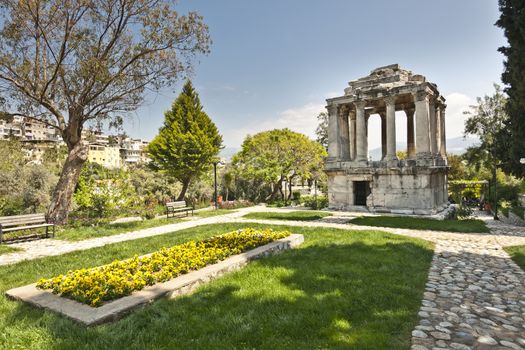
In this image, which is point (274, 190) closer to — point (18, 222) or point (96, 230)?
point (96, 230)

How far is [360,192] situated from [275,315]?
57.1 ft

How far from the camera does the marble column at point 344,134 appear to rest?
21578mm

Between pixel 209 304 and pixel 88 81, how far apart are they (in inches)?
523

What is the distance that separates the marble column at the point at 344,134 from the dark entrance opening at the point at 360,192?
7.03 ft

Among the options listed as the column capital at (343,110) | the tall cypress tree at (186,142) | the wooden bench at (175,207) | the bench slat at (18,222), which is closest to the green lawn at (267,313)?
the bench slat at (18,222)

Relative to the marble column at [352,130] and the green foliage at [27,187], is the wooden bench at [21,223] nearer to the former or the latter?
the green foliage at [27,187]

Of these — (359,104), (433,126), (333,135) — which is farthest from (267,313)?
(433,126)

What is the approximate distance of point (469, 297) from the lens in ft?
17.2

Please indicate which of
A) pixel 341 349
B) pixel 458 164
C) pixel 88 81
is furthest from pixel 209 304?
pixel 458 164

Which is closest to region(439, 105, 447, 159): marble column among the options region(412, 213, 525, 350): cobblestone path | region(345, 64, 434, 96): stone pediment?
region(345, 64, 434, 96): stone pediment

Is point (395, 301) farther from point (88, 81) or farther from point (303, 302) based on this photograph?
point (88, 81)

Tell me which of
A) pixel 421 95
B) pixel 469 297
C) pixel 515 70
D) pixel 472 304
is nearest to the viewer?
pixel 472 304

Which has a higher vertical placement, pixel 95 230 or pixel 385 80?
pixel 385 80

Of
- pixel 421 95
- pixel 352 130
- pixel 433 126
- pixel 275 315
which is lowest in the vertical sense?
pixel 275 315
